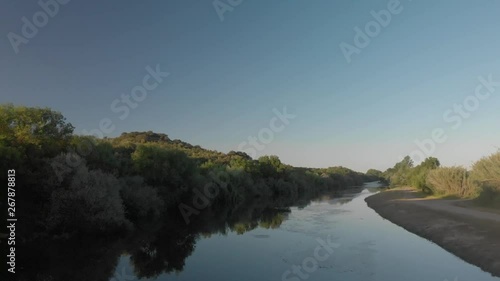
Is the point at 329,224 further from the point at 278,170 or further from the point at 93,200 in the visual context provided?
the point at 278,170

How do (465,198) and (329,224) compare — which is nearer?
(329,224)

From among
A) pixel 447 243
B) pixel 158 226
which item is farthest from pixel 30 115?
pixel 447 243

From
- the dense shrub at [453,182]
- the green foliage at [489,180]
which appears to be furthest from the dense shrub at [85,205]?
the dense shrub at [453,182]

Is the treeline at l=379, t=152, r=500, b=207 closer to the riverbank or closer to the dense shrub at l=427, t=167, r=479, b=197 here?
the dense shrub at l=427, t=167, r=479, b=197

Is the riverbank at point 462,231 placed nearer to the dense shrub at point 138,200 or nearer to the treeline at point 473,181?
the treeline at point 473,181

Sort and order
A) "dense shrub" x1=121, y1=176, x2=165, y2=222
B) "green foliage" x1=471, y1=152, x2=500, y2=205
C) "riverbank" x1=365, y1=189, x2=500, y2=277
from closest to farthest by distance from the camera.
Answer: "riverbank" x1=365, y1=189, x2=500, y2=277 → "dense shrub" x1=121, y1=176, x2=165, y2=222 → "green foliage" x1=471, y1=152, x2=500, y2=205

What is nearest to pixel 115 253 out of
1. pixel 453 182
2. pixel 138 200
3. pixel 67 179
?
pixel 67 179
